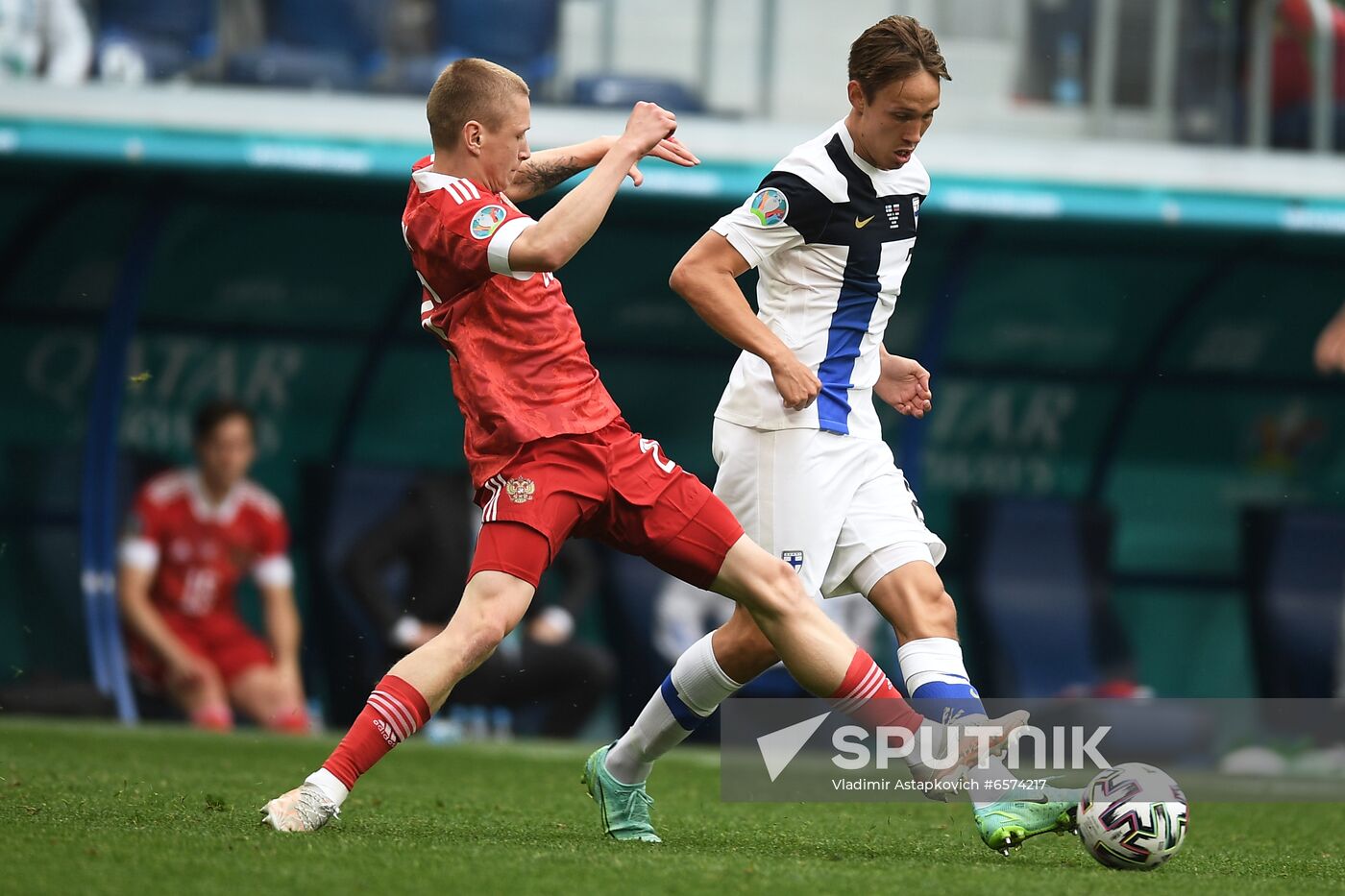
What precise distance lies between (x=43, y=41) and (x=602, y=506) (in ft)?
18.0

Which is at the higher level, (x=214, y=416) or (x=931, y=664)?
(x=931, y=664)

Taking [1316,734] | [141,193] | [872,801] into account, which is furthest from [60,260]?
[1316,734]

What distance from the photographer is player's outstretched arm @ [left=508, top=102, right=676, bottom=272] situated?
12.9 ft

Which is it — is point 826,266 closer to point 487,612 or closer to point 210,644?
point 487,612

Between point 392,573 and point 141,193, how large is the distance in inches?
83.2

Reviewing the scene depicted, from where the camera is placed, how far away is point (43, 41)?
8.65m

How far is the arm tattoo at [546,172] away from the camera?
468cm

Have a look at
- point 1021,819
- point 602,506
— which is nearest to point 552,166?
point 602,506

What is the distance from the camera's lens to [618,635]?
944cm

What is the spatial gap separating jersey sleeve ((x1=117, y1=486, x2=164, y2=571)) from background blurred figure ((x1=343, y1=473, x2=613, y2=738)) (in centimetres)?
84

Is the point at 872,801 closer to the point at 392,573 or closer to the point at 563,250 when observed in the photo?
the point at 563,250
